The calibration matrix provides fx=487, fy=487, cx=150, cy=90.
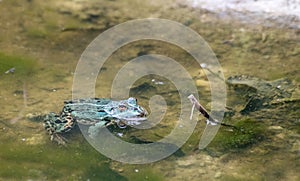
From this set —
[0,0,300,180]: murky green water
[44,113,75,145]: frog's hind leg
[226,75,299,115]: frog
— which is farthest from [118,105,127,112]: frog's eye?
[226,75,299,115]: frog

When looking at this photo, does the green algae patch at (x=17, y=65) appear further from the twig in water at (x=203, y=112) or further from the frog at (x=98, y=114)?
the twig in water at (x=203, y=112)

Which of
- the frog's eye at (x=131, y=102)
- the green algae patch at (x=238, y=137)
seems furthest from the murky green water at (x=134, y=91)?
the frog's eye at (x=131, y=102)

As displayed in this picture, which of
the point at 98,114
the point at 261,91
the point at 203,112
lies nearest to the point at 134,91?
the point at 98,114

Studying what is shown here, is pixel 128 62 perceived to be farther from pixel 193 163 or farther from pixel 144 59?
pixel 193 163

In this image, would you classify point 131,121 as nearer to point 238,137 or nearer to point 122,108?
point 122,108

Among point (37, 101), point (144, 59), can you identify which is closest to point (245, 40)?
point (144, 59)

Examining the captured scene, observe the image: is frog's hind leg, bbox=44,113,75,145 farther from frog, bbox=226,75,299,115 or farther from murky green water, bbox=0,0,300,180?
frog, bbox=226,75,299,115

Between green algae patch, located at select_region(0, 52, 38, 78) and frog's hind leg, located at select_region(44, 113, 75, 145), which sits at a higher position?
green algae patch, located at select_region(0, 52, 38, 78)
